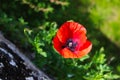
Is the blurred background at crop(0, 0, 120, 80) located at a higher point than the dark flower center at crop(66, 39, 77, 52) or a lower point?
higher

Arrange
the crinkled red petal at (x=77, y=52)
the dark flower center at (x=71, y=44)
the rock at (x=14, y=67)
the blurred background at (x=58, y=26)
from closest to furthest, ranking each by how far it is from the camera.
Result: the rock at (x=14, y=67) → the crinkled red petal at (x=77, y=52) → the dark flower center at (x=71, y=44) → the blurred background at (x=58, y=26)

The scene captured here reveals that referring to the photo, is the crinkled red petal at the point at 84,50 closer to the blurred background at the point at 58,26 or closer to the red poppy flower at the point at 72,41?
the red poppy flower at the point at 72,41

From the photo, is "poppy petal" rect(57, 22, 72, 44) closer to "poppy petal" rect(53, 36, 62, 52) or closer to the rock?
"poppy petal" rect(53, 36, 62, 52)

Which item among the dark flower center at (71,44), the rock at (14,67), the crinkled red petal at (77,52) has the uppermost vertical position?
the dark flower center at (71,44)

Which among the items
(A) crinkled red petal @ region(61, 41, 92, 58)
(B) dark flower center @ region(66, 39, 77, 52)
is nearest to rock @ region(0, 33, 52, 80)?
(A) crinkled red petal @ region(61, 41, 92, 58)

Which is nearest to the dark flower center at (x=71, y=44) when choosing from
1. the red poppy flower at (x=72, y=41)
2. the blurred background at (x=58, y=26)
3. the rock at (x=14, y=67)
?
the red poppy flower at (x=72, y=41)

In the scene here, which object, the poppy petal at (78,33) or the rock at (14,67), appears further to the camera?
the poppy petal at (78,33)
